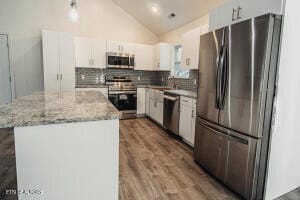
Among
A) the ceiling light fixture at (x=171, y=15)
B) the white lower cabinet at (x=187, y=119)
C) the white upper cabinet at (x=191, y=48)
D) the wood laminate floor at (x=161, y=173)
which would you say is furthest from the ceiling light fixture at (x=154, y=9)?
the wood laminate floor at (x=161, y=173)

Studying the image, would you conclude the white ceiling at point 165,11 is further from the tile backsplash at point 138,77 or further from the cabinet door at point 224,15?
the tile backsplash at point 138,77

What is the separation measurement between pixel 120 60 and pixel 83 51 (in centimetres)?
99

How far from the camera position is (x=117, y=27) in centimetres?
538

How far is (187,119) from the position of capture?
Result: 10.7 ft

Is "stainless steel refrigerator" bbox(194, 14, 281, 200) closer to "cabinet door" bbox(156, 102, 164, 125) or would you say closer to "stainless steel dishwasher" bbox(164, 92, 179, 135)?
"stainless steel dishwasher" bbox(164, 92, 179, 135)

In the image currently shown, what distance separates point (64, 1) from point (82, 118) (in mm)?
4672

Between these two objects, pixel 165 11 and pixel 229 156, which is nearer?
pixel 229 156

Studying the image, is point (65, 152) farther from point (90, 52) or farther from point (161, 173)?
point (90, 52)

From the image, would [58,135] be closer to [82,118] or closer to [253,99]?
[82,118]

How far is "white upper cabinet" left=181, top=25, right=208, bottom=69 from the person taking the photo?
3394 millimetres

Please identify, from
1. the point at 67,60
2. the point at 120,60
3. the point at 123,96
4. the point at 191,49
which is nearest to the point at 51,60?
the point at 67,60

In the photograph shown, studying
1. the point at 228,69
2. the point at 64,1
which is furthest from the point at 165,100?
the point at 64,1

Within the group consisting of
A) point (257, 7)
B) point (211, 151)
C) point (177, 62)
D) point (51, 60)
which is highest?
point (257, 7)

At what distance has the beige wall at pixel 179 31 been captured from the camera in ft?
12.6
